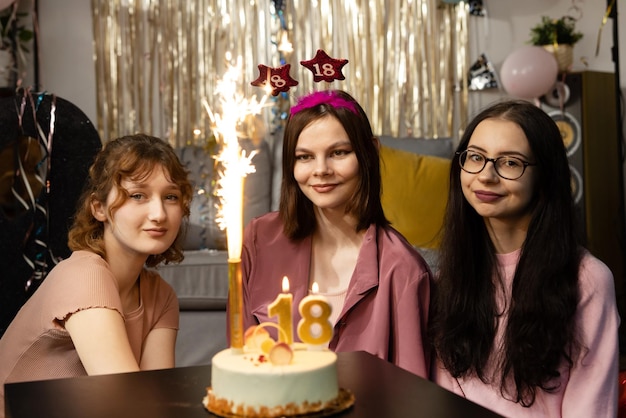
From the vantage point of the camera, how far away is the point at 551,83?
4938 millimetres

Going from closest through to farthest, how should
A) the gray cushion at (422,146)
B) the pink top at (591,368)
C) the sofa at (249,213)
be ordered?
the pink top at (591,368)
the sofa at (249,213)
the gray cushion at (422,146)

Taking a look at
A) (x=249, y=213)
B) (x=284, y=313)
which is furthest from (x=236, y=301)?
(x=249, y=213)

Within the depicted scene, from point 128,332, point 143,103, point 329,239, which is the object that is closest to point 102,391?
point 128,332

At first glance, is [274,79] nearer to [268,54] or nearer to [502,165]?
[502,165]

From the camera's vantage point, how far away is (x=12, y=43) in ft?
16.0

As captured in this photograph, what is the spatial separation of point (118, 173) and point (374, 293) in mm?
723

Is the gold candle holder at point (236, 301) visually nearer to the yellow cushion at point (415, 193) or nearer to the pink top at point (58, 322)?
the pink top at point (58, 322)

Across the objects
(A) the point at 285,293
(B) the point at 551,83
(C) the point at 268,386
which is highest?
(B) the point at 551,83

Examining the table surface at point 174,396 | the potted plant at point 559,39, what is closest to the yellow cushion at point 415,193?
the potted plant at point 559,39

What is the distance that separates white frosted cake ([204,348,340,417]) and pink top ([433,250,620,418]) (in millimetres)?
803

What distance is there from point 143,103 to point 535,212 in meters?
3.56

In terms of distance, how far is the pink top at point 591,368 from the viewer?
1836mm

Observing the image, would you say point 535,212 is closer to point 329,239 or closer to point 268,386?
point 329,239

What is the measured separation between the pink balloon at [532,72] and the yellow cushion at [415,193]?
93 centimetres
